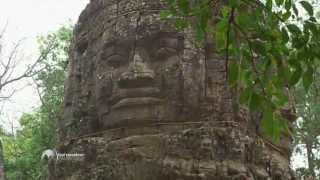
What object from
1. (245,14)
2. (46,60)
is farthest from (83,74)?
(46,60)

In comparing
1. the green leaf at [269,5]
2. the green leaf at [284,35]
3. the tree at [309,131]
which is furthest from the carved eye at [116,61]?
the tree at [309,131]

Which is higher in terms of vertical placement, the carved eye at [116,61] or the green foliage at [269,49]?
the carved eye at [116,61]

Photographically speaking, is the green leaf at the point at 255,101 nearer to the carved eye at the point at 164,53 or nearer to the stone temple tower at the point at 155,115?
the stone temple tower at the point at 155,115

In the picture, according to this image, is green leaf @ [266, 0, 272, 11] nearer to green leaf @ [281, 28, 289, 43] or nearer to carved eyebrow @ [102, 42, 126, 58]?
green leaf @ [281, 28, 289, 43]

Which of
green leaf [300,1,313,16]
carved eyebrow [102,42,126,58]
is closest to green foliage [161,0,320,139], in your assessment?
green leaf [300,1,313,16]

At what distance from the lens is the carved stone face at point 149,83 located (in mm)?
8055

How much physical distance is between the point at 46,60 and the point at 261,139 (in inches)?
409

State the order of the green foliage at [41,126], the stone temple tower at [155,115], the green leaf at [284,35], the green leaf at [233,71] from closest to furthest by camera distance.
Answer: the green leaf at [233,71]
the green leaf at [284,35]
the stone temple tower at [155,115]
the green foliage at [41,126]

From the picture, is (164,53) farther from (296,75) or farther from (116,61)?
(296,75)

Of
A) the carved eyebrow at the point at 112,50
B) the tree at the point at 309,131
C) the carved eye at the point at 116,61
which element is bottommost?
the tree at the point at 309,131

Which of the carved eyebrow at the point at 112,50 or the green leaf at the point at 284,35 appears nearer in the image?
the green leaf at the point at 284,35

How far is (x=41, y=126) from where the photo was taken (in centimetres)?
1559

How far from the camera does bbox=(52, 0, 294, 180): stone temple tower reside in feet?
24.3

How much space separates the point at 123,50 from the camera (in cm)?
867
